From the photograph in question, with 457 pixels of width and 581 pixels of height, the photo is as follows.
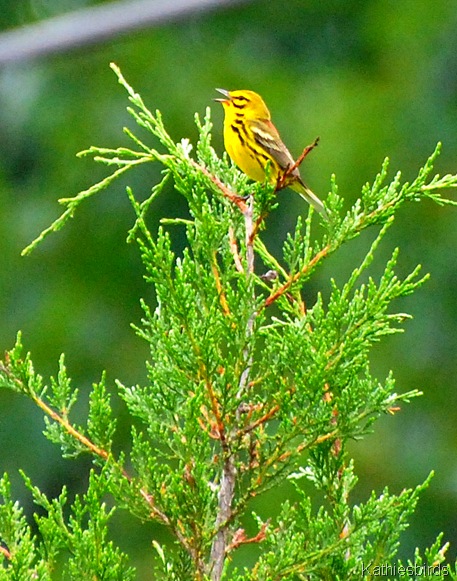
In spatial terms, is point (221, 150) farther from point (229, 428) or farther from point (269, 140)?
point (229, 428)

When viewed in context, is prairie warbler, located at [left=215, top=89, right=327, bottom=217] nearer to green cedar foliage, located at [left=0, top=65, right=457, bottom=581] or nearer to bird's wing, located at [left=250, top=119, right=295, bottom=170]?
bird's wing, located at [left=250, top=119, right=295, bottom=170]

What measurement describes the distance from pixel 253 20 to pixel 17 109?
2072 millimetres

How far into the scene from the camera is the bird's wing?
10.3ft

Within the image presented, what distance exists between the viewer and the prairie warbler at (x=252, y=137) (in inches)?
118

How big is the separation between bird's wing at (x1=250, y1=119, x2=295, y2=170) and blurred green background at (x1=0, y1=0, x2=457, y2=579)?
13.1 ft

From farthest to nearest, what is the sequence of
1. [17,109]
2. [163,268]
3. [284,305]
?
[17,109] < [284,305] < [163,268]

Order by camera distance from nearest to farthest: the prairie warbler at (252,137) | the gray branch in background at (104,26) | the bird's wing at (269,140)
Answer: the gray branch in background at (104,26) < the prairie warbler at (252,137) < the bird's wing at (269,140)

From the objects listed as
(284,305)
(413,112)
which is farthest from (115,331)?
(284,305)

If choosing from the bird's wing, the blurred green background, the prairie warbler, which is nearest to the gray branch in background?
the prairie warbler

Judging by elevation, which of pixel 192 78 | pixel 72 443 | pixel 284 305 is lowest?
pixel 72 443

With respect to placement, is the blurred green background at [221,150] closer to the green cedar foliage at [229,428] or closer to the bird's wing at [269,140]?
the bird's wing at [269,140]

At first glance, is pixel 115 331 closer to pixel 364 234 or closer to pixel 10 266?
pixel 10 266

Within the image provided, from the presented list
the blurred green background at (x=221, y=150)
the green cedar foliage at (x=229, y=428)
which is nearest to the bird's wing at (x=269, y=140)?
the green cedar foliage at (x=229, y=428)

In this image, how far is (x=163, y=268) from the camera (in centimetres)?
200
